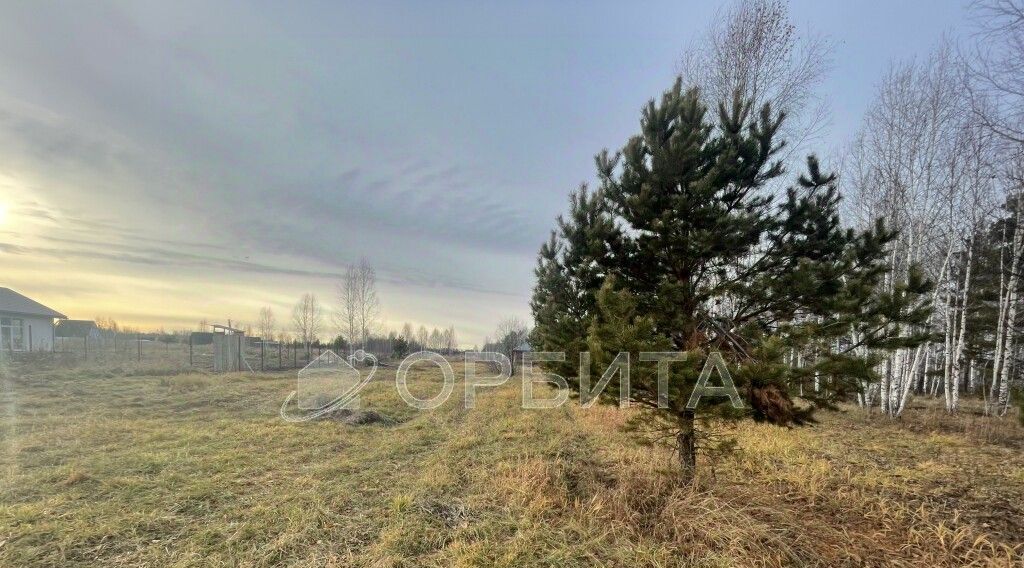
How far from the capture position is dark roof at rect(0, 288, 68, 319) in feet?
62.1

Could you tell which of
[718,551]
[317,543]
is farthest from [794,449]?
[317,543]

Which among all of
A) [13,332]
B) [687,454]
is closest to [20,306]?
[13,332]

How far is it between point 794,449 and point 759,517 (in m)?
2.80

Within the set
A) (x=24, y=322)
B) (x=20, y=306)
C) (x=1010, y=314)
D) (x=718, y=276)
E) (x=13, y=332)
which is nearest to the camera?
(x=718, y=276)

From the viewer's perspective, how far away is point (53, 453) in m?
5.04

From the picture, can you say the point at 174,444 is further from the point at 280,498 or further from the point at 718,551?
the point at 718,551

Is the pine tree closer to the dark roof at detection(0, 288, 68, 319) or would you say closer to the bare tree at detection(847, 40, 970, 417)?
the bare tree at detection(847, 40, 970, 417)

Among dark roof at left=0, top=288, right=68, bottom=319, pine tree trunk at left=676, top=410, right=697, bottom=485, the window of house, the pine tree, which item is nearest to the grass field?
pine tree trunk at left=676, top=410, right=697, bottom=485

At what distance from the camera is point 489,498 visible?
12.2ft

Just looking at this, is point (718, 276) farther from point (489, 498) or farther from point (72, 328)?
point (72, 328)

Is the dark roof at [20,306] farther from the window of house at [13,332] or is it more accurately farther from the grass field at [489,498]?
the grass field at [489,498]

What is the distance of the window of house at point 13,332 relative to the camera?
59.4 ft

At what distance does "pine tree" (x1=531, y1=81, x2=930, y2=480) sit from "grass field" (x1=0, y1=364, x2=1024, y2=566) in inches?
33.6

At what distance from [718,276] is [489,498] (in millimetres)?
3175
